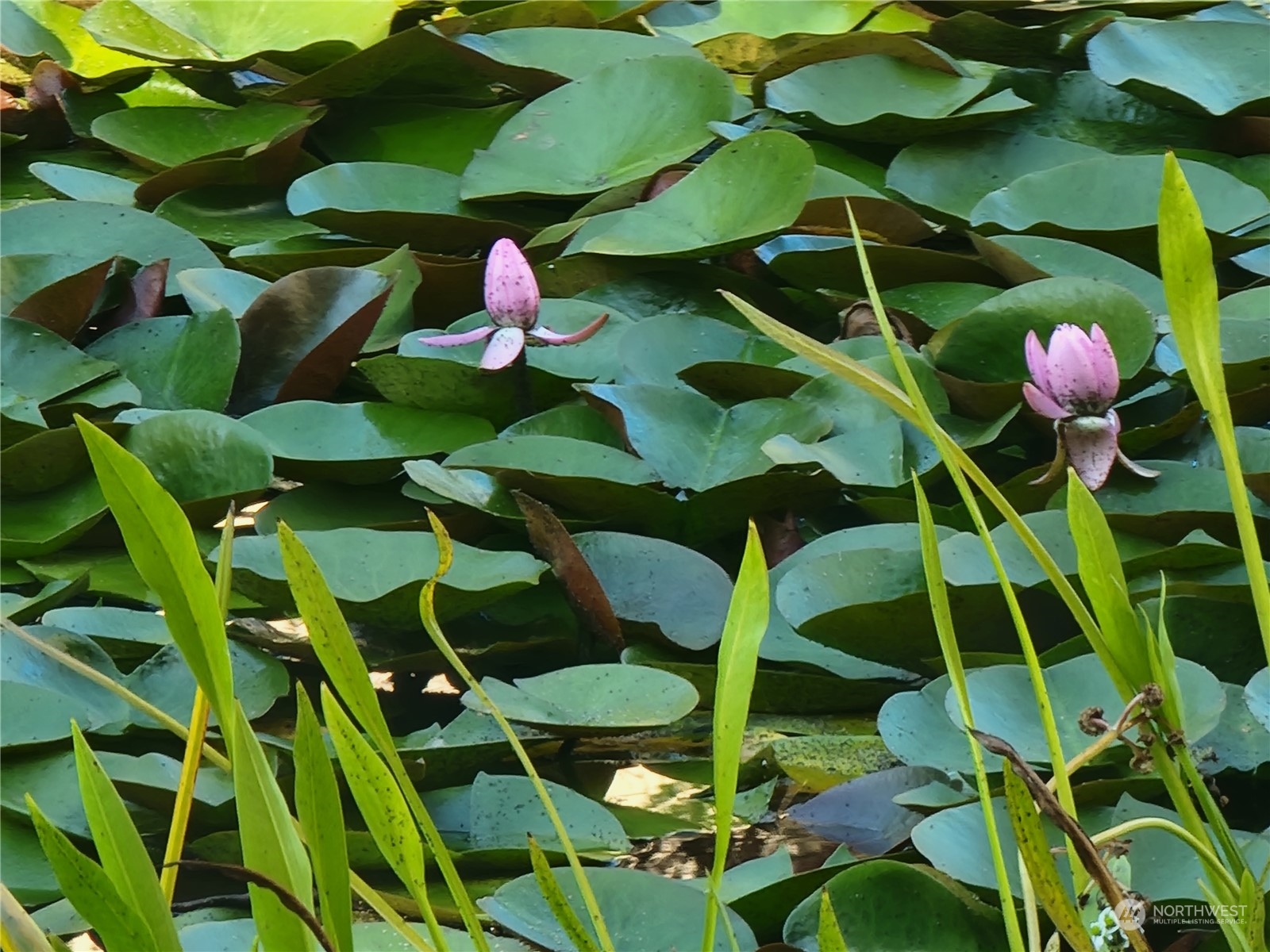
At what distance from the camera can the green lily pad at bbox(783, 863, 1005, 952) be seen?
1.94 ft

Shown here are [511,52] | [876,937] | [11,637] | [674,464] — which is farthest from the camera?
[511,52]

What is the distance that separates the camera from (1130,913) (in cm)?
42

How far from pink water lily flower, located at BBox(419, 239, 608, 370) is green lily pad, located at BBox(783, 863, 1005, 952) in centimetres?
57

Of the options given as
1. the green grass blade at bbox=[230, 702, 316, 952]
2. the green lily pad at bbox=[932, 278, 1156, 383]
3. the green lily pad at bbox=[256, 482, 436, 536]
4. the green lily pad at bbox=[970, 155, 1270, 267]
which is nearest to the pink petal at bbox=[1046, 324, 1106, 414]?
the green lily pad at bbox=[932, 278, 1156, 383]

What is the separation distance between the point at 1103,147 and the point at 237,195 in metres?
0.94

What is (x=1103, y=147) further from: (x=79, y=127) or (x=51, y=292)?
(x=79, y=127)

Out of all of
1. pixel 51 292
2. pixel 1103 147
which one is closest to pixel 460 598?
pixel 51 292

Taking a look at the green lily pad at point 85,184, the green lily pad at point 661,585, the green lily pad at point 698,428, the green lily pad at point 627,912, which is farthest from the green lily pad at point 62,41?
the green lily pad at point 627,912

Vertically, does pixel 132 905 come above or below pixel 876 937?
above

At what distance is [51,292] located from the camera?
1.16 m

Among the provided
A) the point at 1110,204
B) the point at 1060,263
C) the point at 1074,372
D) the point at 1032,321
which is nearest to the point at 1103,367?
the point at 1074,372

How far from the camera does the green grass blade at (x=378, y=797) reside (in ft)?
1.24

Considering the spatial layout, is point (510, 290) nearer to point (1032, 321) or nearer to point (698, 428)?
point (698, 428)

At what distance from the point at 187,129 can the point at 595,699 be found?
1110 mm
